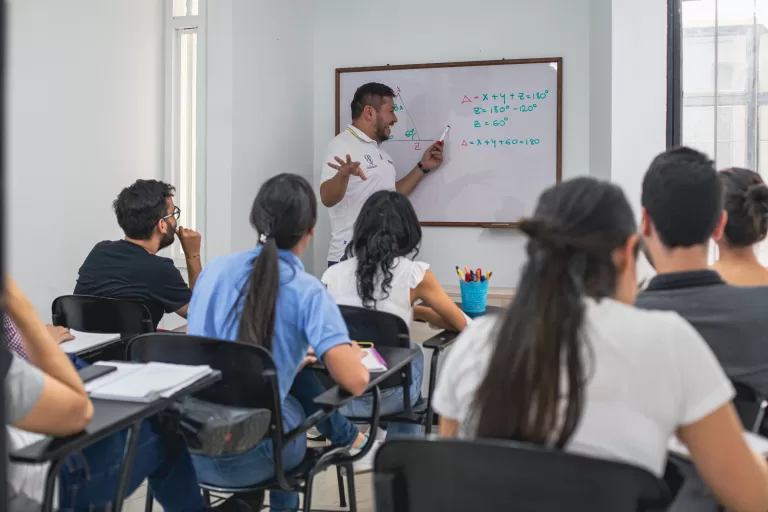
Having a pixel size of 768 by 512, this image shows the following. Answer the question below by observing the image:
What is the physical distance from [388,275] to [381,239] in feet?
0.41

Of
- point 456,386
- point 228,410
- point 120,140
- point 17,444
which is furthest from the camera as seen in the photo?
point 120,140

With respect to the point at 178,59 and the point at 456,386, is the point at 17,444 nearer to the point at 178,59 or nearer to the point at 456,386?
the point at 456,386

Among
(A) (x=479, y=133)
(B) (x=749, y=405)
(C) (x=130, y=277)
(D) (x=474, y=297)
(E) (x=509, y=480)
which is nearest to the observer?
(E) (x=509, y=480)

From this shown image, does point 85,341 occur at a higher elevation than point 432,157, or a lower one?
Answer: lower

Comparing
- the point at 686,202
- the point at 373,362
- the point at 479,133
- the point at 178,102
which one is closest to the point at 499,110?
the point at 479,133

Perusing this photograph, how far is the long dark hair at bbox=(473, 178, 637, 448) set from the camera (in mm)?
1059

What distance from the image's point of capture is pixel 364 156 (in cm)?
432

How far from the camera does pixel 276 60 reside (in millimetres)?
4215

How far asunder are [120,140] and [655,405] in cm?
308

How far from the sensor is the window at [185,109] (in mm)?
3885

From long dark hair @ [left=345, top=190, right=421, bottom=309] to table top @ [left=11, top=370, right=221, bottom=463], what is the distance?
3.32ft

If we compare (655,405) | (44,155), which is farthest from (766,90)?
(44,155)

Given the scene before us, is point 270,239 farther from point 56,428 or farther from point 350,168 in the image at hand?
point 350,168

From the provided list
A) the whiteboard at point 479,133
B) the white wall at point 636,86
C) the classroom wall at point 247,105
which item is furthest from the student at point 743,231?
the classroom wall at point 247,105
